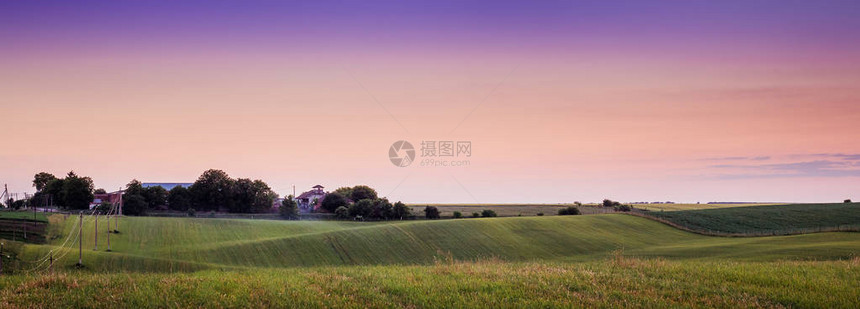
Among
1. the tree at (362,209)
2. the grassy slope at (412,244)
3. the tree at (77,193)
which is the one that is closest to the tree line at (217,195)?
the tree at (77,193)

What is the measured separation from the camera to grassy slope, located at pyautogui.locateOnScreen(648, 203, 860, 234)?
7950cm

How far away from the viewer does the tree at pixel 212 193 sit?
119000mm

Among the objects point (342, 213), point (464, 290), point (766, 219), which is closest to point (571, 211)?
point (766, 219)

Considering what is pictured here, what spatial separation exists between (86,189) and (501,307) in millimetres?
126467

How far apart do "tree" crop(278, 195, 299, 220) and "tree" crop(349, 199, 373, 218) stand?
12527 millimetres

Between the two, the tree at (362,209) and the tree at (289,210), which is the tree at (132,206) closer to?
the tree at (289,210)

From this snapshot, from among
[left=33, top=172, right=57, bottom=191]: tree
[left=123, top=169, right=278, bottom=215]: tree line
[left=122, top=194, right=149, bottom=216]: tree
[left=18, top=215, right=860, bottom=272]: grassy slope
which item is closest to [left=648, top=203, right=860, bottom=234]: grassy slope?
[left=18, top=215, right=860, bottom=272]: grassy slope

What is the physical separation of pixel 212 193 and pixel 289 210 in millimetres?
18788

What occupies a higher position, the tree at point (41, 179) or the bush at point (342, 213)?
the tree at point (41, 179)

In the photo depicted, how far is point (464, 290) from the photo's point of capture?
40.9 ft

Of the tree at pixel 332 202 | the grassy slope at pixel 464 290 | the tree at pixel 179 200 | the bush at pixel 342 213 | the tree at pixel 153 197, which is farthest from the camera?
the tree at pixel 332 202

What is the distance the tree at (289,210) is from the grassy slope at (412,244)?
22328 mm

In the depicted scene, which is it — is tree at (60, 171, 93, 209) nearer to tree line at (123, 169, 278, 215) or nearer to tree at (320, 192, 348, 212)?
tree line at (123, 169, 278, 215)

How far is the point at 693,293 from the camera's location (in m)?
12.0
